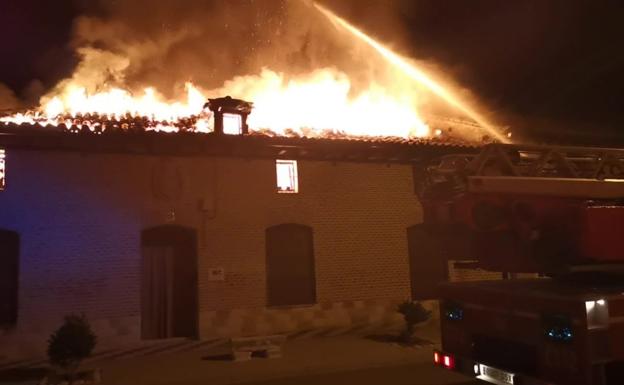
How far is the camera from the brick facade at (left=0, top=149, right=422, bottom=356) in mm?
10227

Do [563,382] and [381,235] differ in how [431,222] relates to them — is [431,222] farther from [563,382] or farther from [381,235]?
[381,235]

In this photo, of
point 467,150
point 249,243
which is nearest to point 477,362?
point 249,243

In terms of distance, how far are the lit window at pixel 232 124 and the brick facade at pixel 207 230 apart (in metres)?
1.24

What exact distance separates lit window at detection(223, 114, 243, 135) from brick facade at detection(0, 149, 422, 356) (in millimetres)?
1238

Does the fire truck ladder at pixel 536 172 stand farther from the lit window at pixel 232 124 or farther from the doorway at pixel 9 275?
the doorway at pixel 9 275

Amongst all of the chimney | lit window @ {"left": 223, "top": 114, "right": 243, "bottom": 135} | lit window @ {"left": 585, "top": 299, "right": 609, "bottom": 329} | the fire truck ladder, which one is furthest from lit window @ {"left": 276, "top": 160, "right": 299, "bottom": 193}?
lit window @ {"left": 585, "top": 299, "right": 609, "bottom": 329}

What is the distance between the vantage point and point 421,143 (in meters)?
12.7

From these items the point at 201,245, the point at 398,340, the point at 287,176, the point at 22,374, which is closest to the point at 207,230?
the point at 201,245

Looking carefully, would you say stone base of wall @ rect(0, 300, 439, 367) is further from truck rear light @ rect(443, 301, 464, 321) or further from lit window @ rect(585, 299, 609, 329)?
lit window @ rect(585, 299, 609, 329)

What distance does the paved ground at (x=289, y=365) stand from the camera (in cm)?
822

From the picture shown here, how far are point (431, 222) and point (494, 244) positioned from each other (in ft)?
2.23

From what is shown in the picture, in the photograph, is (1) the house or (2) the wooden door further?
(2) the wooden door

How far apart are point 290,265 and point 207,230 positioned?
212 centimetres

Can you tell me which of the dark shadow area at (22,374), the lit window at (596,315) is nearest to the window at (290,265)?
the dark shadow area at (22,374)
